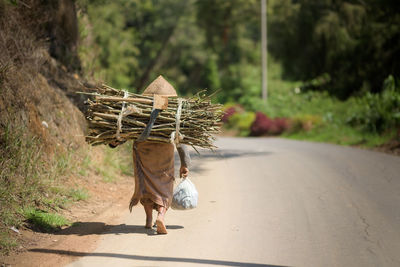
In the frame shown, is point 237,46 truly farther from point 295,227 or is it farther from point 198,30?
point 295,227

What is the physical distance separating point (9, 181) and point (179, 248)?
8.94 ft

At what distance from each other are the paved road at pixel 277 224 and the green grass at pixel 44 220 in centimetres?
73

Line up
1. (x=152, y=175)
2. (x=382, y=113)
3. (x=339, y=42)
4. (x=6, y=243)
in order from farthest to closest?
1. (x=339, y=42)
2. (x=382, y=113)
3. (x=152, y=175)
4. (x=6, y=243)

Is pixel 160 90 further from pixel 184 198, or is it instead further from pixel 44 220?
pixel 44 220

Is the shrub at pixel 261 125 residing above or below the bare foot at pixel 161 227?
below

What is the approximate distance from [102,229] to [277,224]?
233cm

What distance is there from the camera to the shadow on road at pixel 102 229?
256 inches

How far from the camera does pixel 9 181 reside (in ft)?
22.7

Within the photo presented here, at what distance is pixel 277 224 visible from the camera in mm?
6836

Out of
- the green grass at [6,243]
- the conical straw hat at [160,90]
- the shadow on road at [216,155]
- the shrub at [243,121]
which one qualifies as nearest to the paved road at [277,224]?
the green grass at [6,243]

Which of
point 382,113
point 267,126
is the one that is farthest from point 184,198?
point 267,126

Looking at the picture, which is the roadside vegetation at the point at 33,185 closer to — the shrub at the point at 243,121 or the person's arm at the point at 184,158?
the person's arm at the point at 184,158

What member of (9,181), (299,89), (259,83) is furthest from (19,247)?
(259,83)

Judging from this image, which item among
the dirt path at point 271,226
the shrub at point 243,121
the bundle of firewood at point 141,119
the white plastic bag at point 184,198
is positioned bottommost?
the shrub at point 243,121
